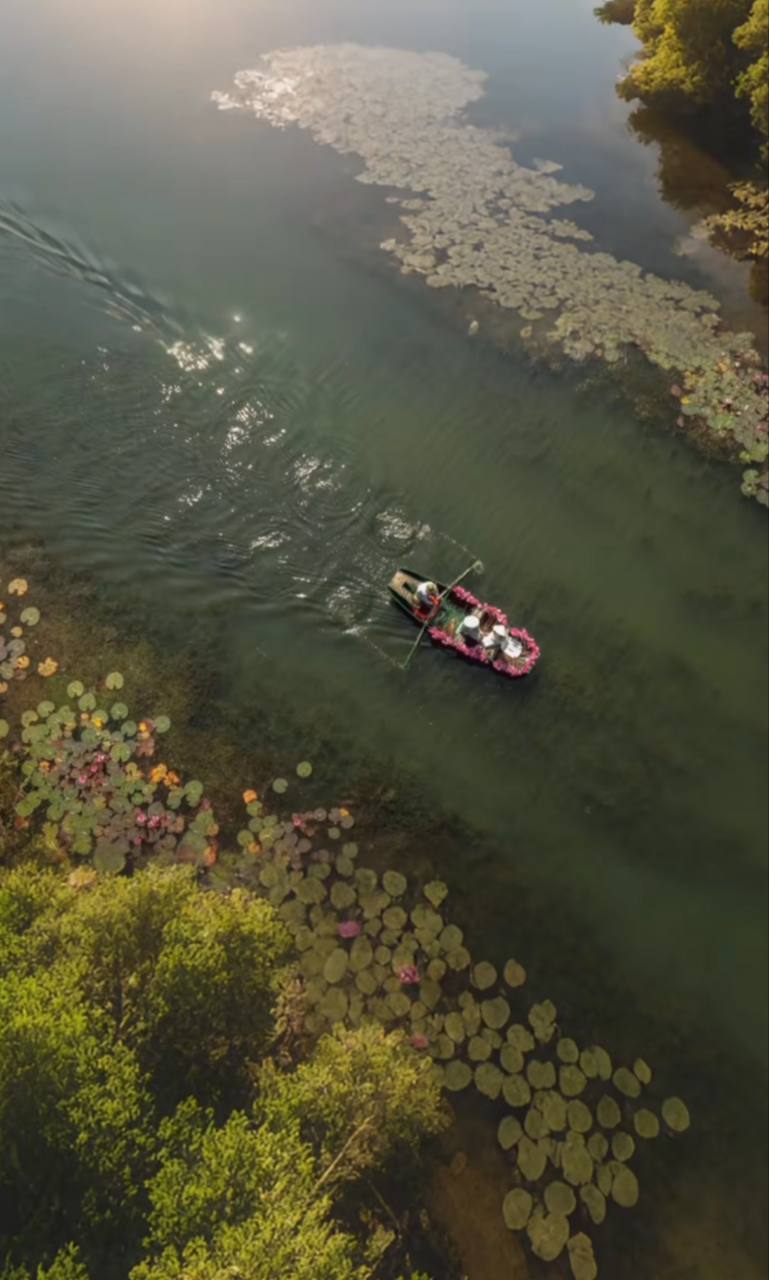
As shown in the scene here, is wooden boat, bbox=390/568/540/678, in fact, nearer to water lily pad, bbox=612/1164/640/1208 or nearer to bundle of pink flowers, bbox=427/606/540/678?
bundle of pink flowers, bbox=427/606/540/678

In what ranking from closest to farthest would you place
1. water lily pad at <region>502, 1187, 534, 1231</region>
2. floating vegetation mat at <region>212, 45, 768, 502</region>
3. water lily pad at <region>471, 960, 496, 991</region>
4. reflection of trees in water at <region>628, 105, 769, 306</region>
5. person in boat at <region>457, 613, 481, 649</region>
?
water lily pad at <region>502, 1187, 534, 1231</region> < water lily pad at <region>471, 960, 496, 991</region> < person in boat at <region>457, 613, 481, 649</region> < floating vegetation mat at <region>212, 45, 768, 502</region> < reflection of trees in water at <region>628, 105, 769, 306</region>

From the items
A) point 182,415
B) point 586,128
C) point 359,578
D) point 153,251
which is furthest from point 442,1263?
point 586,128

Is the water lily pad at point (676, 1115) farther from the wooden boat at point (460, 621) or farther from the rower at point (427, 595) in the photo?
the rower at point (427, 595)

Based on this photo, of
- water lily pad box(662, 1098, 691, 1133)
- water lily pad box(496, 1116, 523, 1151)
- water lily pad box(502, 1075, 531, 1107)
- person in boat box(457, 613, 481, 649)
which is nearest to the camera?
water lily pad box(496, 1116, 523, 1151)

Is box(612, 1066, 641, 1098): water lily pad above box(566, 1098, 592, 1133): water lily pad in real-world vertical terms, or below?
above

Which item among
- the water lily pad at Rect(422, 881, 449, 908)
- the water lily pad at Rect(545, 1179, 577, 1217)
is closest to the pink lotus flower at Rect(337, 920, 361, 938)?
the water lily pad at Rect(422, 881, 449, 908)

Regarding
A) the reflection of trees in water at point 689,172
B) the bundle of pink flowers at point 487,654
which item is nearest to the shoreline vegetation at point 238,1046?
the bundle of pink flowers at point 487,654

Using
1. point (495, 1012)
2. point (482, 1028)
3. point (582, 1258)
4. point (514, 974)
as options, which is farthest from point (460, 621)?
point (582, 1258)
